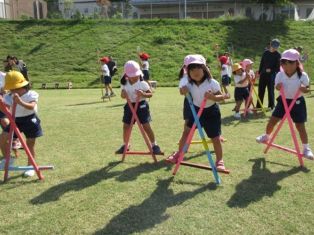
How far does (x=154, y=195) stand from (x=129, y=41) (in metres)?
25.4

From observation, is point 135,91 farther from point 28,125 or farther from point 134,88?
point 28,125

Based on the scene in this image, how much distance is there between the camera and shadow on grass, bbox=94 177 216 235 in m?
4.11

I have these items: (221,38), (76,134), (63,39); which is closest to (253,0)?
(221,38)

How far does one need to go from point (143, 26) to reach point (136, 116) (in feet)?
86.4

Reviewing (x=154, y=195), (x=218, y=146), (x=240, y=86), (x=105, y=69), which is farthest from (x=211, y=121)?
(x=105, y=69)

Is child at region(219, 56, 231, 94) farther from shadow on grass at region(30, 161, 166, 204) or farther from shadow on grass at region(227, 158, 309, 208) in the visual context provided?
shadow on grass at region(30, 161, 166, 204)

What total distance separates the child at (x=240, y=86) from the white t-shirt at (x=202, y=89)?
5.04 metres

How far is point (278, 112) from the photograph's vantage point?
21.0 feet

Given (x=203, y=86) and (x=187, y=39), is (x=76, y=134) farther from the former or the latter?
(x=187, y=39)

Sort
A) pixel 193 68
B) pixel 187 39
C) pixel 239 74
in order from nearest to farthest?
pixel 193 68
pixel 239 74
pixel 187 39

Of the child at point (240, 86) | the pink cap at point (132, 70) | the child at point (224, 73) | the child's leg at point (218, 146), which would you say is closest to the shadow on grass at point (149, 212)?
the child's leg at point (218, 146)

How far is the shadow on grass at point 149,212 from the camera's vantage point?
4113mm

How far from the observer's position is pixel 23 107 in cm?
555

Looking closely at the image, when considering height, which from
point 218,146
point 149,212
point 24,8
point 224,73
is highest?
point 24,8
